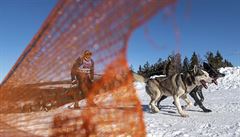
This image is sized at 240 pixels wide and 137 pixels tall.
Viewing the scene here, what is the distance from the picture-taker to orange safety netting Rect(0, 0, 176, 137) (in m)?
1.46

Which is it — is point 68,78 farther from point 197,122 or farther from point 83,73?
point 197,122

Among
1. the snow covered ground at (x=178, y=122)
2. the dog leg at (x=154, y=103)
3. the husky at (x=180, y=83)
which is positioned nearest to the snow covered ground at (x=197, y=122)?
the snow covered ground at (x=178, y=122)

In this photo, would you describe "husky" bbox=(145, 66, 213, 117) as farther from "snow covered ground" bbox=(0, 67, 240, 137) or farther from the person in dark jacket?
the person in dark jacket

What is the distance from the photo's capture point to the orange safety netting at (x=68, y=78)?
1461 millimetres

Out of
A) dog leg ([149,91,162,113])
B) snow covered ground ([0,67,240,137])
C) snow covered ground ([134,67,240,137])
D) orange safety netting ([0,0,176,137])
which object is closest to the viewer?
orange safety netting ([0,0,176,137])

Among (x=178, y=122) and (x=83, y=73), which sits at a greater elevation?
(x=83, y=73)

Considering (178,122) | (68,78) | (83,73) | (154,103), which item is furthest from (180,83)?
(68,78)

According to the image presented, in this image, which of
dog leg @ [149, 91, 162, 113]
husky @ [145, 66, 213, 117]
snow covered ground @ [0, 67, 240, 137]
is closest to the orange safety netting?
snow covered ground @ [0, 67, 240, 137]

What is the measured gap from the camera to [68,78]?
71.9 inches

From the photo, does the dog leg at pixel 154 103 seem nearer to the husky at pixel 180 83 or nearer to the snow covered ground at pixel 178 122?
the husky at pixel 180 83

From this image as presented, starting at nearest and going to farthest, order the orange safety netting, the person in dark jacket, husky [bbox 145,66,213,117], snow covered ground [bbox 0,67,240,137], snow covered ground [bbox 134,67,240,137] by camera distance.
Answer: the orange safety netting, the person in dark jacket, snow covered ground [bbox 0,67,240,137], snow covered ground [bbox 134,67,240,137], husky [bbox 145,66,213,117]

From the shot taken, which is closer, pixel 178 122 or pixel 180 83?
pixel 178 122

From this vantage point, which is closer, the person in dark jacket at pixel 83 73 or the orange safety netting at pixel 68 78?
the orange safety netting at pixel 68 78

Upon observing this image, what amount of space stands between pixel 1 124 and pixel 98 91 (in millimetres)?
548
